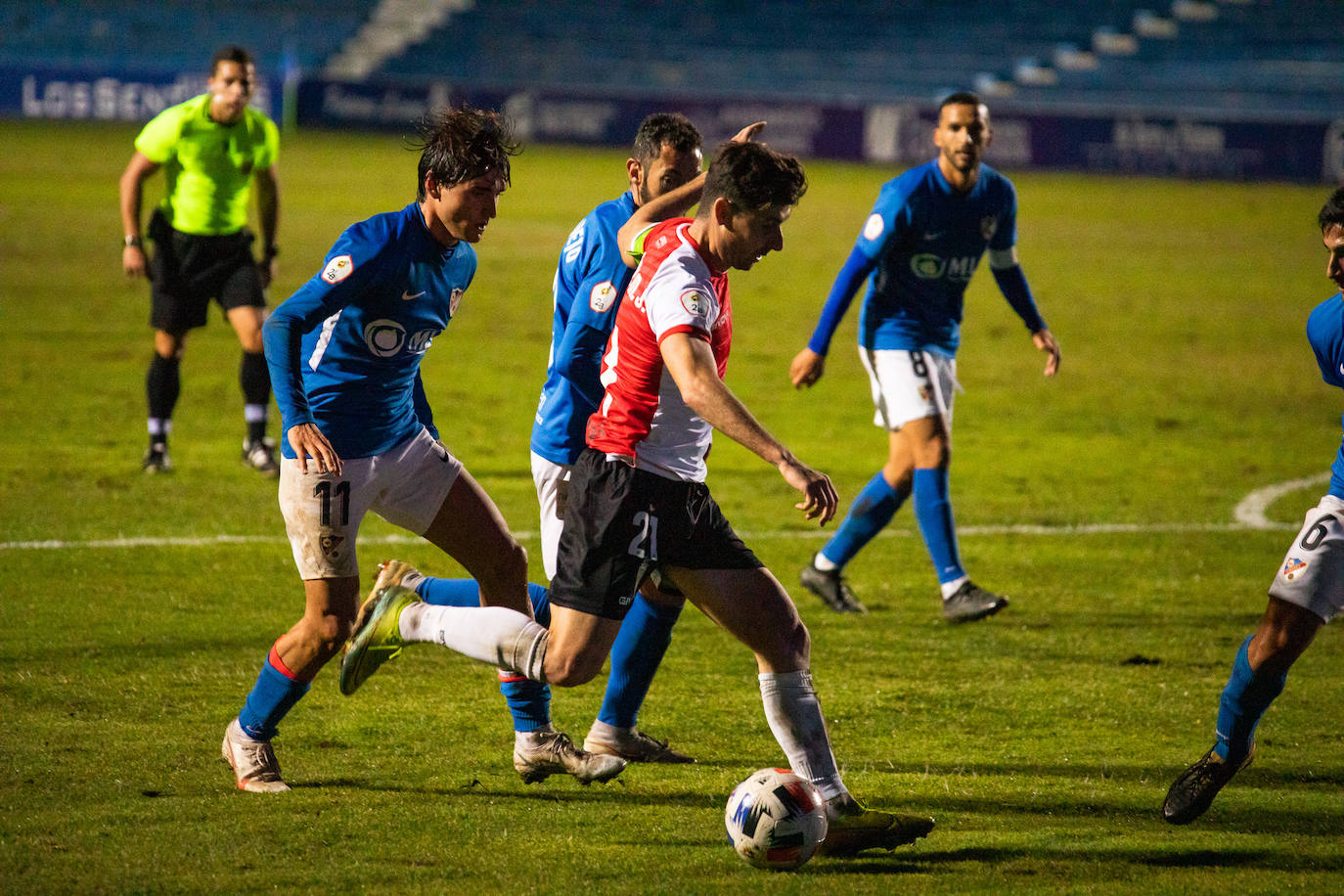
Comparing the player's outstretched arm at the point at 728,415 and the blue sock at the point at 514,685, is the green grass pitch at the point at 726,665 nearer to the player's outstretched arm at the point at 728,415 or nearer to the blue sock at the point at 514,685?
the blue sock at the point at 514,685

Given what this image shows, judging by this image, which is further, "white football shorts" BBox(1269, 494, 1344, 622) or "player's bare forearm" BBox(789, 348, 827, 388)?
"player's bare forearm" BBox(789, 348, 827, 388)

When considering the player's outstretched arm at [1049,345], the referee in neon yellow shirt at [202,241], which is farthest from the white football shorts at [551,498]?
the referee in neon yellow shirt at [202,241]

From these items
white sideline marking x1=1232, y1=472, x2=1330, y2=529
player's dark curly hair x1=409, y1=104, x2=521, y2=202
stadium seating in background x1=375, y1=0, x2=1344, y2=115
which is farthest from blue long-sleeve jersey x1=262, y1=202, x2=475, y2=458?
stadium seating in background x1=375, y1=0, x2=1344, y2=115

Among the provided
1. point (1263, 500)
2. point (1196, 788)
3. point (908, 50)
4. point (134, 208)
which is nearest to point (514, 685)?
point (1196, 788)

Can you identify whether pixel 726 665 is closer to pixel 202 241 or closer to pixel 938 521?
pixel 938 521

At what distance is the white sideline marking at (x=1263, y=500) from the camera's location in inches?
341

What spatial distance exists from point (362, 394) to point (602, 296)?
0.78 m

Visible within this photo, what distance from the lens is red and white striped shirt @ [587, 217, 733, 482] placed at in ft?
13.5

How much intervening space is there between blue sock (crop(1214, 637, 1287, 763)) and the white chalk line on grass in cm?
375

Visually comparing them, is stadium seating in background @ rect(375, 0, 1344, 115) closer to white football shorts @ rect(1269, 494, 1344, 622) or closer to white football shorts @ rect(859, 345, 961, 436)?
white football shorts @ rect(859, 345, 961, 436)

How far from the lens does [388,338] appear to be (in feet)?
15.1

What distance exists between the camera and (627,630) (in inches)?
197

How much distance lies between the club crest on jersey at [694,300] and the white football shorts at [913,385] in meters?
3.10

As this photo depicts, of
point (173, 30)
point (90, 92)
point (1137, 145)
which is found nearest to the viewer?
point (1137, 145)
